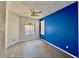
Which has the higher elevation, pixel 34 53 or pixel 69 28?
pixel 69 28

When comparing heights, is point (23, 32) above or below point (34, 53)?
above

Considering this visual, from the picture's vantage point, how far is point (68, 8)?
4707 mm

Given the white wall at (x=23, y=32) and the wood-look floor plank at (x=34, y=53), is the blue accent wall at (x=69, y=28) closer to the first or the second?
the wood-look floor plank at (x=34, y=53)

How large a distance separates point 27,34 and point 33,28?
97 cm

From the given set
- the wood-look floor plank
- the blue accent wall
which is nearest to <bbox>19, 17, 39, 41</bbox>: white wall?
the wood-look floor plank

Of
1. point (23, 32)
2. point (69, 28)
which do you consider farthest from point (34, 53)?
point (23, 32)

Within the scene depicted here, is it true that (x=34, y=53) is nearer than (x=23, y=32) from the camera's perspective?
Yes

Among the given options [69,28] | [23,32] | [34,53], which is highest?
[69,28]

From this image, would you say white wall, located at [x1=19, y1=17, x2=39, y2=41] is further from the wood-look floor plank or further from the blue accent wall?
the blue accent wall

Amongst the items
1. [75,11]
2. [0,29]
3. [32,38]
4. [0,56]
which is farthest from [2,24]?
[32,38]

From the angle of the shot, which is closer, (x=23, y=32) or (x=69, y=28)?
(x=69, y=28)

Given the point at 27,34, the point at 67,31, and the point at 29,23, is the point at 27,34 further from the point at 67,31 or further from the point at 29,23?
the point at 67,31

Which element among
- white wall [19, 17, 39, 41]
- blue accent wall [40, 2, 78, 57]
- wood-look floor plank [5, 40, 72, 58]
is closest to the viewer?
blue accent wall [40, 2, 78, 57]

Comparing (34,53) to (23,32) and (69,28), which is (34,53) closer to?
(69,28)
